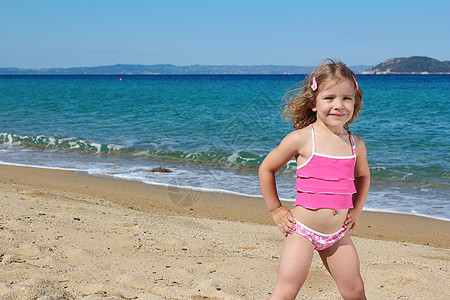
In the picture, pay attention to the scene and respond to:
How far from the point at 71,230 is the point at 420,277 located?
316 centimetres

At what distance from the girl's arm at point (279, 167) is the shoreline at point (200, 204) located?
128 inches

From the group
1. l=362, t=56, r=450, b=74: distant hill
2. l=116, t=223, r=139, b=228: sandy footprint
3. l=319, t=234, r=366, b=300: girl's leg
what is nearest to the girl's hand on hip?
l=319, t=234, r=366, b=300: girl's leg

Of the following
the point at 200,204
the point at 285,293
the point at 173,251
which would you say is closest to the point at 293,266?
the point at 285,293

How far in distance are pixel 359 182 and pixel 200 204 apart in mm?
4171

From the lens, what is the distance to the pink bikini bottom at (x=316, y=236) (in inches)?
94.9

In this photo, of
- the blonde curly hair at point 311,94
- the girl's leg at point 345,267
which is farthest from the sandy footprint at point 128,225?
the girl's leg at point 345,267

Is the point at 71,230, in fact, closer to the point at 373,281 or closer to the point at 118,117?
the point at 373,281

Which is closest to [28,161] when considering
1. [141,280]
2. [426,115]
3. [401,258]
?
[141,280]

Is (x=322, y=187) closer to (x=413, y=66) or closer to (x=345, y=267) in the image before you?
(x=345, y=267)

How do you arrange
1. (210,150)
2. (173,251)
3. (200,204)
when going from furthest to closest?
(210,150)
(200,204)
(173,251)

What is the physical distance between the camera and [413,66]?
122m

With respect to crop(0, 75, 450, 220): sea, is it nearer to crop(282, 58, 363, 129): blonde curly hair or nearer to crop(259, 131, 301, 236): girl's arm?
crop(282, 58, 363, 129): blonde curly hair

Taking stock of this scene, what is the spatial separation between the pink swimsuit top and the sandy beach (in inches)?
44.5

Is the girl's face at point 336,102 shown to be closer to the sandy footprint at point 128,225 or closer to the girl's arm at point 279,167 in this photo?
the girl's arm at point 279,167
